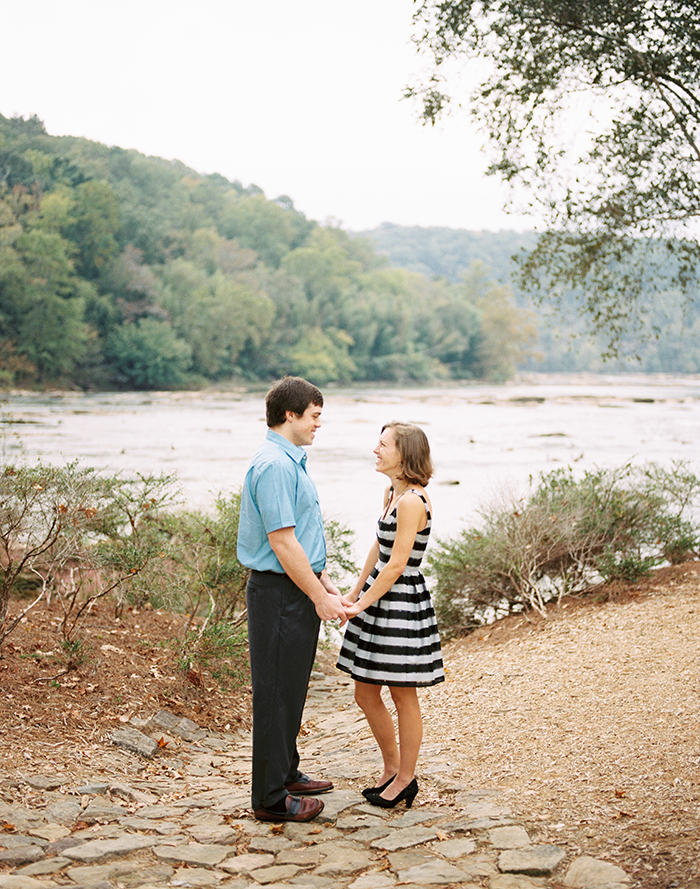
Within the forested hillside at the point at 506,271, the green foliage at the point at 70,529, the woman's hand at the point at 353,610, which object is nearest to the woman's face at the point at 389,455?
the woman's hand at the point at 353,610

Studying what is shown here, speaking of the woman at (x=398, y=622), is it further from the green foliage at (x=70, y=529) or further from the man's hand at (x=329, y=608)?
the green foliage at (x=70, y=529)

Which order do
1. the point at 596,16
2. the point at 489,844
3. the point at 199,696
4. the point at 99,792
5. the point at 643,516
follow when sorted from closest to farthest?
the point at 489,844
the point at 99,792
the point at 199,696
the point at 643,516
the point at 596,16

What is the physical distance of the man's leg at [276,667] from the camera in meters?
3.71

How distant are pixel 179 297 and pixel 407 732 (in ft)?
238

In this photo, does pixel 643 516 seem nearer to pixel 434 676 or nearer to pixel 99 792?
pixel 434 676

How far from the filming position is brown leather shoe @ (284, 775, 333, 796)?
404cm

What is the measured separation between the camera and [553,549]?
27.7 feet

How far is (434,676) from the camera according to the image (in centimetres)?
384

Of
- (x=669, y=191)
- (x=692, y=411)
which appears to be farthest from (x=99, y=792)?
(x=692, y=411)

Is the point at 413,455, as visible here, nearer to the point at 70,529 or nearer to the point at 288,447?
the point at 288,447

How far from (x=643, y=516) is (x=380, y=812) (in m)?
5.74

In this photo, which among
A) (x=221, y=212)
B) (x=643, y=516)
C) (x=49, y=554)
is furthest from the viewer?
(x=221, y=212)

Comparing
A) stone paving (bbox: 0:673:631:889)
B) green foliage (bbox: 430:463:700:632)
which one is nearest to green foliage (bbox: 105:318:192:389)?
green foliage (bbox: 430:463:700:632)

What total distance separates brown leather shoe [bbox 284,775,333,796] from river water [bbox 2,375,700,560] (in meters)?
5.41
